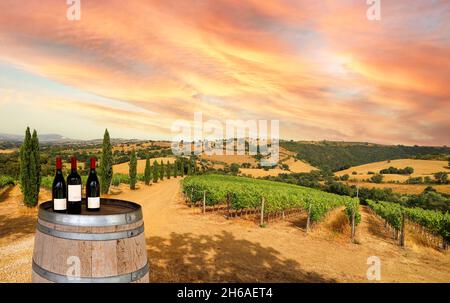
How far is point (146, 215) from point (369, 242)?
39.1 feet

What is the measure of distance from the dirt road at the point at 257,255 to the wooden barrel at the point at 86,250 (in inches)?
198

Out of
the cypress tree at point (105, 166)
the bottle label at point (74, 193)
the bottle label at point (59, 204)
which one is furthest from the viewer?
the cypress tree at point (105, 166)

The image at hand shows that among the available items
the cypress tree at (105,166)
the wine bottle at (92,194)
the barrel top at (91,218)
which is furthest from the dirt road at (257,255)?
the cypress tree at (105,166)

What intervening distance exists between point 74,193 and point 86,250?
794 millimetres

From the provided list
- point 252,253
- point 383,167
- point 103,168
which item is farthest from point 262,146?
point 252,253

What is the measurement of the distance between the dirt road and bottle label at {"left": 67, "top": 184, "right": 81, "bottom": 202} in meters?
4.89

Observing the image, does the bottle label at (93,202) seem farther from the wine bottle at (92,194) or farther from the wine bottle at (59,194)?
the wine bottle at (59,194)

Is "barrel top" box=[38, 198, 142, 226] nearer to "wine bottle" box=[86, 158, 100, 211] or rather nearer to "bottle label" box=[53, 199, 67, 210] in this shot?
"bottle label" box=[53, 199, 67, 210]

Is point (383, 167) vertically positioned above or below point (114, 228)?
below

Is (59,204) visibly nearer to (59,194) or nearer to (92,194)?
(59,194)

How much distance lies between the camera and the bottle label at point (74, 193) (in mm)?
3199

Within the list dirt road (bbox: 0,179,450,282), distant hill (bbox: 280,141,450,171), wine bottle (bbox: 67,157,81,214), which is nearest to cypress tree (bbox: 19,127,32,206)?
dirt road (bbox: 0,179,450,282)
